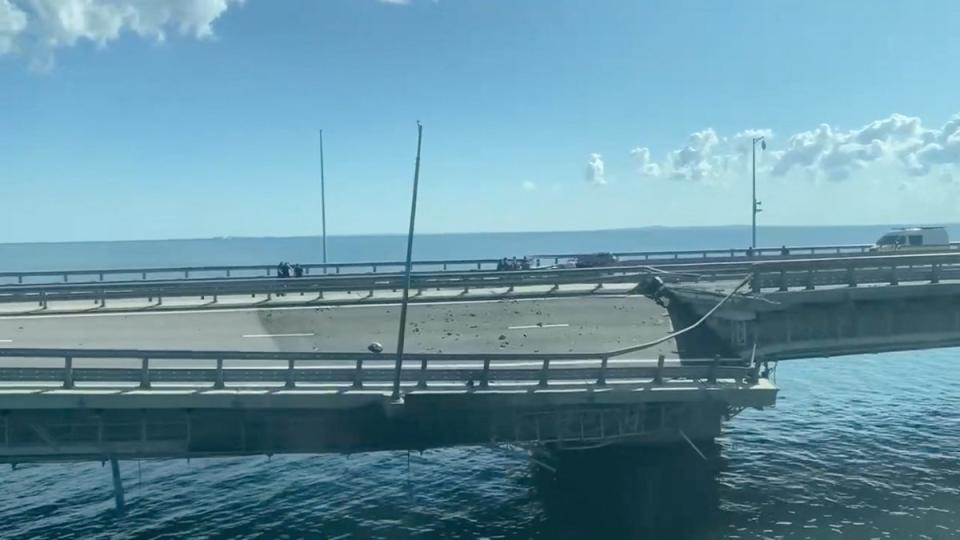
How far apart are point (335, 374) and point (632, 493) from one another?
8.98 meters

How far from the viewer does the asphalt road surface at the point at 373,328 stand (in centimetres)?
2225

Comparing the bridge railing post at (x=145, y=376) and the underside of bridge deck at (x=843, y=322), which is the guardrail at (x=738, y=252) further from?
the bridge railing post at (x=145, y=376)

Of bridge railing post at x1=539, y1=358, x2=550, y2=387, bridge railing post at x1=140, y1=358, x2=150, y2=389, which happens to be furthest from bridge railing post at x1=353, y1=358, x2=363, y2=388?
bridge railing post at x1=140, y1=358, x2=150, y2=389

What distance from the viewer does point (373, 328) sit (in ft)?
82.9

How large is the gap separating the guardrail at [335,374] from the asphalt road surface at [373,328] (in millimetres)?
4338

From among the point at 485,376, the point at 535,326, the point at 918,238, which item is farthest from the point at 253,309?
the point at 918,238

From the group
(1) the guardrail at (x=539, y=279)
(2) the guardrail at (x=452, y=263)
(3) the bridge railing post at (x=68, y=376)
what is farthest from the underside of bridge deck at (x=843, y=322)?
(3) the bridge railing post at (x=68, y=376)

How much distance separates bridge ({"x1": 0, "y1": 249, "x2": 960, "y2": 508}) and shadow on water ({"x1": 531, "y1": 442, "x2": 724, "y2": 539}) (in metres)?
0.86

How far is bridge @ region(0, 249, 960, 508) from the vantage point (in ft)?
50.1

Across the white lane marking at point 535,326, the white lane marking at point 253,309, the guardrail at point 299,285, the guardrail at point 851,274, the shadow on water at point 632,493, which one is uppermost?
the guardrail at point 851,274

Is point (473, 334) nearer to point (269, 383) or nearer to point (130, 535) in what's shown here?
point (269, 383)

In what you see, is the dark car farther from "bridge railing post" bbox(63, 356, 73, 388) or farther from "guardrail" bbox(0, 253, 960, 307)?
"bridge railing post" bbox(63, 356, 73, 388)

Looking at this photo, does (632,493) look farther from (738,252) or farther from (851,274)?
(738,252)

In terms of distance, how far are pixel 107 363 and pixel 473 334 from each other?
11.0 m
